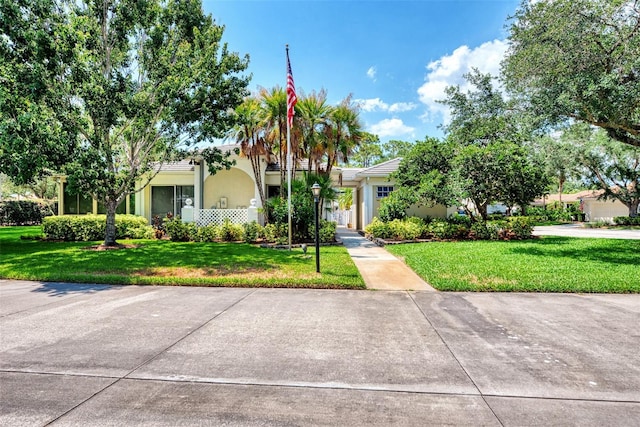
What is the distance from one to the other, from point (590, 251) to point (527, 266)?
4.59 metres

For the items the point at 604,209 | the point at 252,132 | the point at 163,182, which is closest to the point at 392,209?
the point at 252,132

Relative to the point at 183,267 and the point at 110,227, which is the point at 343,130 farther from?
the point at 110,227

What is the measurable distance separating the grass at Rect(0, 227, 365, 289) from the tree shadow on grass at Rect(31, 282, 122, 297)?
27 cm

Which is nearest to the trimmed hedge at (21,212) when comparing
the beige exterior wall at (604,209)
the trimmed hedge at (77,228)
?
the trimmed hedge at (77,228)

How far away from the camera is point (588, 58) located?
9516 millimetres

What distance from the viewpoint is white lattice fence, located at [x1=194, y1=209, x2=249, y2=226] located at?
49.9 feet

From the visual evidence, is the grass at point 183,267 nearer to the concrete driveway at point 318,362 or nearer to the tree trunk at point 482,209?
the concrete driveway at point 318,362

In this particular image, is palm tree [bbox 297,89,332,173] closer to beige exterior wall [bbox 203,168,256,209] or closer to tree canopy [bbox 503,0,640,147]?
beige exterior wall [bbox 203,168,256,209]

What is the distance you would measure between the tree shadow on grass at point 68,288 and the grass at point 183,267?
0.90 ft

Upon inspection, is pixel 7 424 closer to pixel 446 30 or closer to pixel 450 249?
pixel 450 249

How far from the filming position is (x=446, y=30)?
14.5m

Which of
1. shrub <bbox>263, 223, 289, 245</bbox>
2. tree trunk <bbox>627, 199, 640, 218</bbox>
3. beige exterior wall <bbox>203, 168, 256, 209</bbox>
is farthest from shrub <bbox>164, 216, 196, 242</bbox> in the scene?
tree trunk <bbox>627, 199, 640, 218</bbox>

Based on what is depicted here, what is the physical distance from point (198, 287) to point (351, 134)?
10.4 meters

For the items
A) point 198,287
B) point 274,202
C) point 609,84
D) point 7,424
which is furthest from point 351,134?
point 7,424
